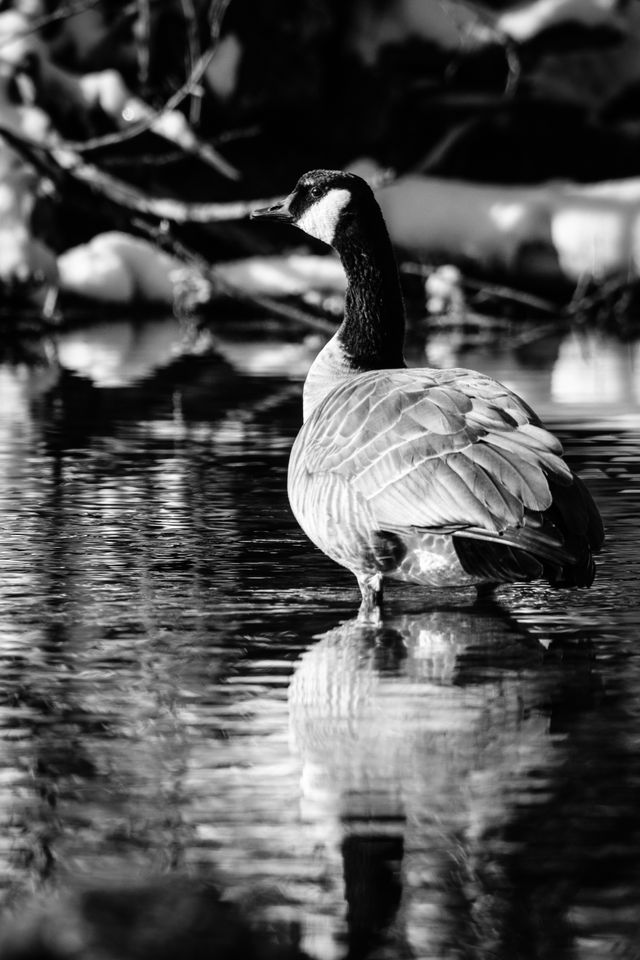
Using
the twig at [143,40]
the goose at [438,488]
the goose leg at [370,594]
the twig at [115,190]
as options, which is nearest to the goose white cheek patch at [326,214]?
the goose at [438,488]

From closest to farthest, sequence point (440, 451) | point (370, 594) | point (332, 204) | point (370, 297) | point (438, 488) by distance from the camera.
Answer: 1. point (438, 488)
2. point (440, 451)
3. point (370, 594)
4. point (370, 297)
5. point (332, 204)

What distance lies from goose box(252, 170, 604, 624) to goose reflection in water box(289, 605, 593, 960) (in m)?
0.22

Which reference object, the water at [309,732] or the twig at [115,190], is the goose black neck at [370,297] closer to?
the water at [309,732]

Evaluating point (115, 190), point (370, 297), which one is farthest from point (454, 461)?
point (115, 190)

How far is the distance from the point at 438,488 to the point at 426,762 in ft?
4.55

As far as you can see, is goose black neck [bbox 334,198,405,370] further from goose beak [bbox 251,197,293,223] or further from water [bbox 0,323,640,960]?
water [bbox 0,323,640,960]

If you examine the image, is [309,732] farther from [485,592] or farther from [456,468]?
[485,592]

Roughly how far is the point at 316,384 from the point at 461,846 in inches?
141

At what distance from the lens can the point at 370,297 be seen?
7094 millimetres

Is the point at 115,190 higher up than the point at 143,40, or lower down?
lower down

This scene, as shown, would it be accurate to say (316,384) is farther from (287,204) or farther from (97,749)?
(97,749)

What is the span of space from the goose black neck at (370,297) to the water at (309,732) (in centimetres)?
80

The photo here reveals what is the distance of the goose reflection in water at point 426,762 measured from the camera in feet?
10.5

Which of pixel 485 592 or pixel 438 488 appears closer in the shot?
pixel 438 488
